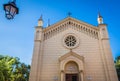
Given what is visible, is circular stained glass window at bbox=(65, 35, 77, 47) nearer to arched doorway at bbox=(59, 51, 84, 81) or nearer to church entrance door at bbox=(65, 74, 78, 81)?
arched doorway at bbox=(59, 51, 84, 81)

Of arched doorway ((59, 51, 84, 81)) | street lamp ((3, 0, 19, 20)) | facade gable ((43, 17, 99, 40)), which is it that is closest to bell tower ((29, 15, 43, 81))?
facade gable ((43, 17, 99, 40))

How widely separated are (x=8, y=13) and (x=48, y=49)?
1313 cm

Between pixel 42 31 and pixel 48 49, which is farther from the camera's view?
pixel 42 31

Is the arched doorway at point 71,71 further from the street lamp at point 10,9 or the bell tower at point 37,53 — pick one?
the street lamp at point 10,9

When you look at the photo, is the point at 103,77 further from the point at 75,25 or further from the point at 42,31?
the point at 42,31

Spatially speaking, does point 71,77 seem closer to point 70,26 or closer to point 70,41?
point 70,41

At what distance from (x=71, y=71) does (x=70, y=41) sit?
4.38m

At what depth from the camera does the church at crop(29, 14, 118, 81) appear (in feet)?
52.6

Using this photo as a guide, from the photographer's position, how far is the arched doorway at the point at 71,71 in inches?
648

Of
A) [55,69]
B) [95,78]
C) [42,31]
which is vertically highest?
[42,31]

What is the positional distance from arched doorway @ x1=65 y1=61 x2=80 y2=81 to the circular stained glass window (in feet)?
8.95

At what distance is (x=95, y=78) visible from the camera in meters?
15.8

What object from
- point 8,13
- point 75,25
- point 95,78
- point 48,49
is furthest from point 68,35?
point 8,13

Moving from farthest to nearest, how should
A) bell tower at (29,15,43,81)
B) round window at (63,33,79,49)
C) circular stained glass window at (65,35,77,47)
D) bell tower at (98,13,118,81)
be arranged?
1. circular stained glass window at (65,35,77,47)
2. round window at (63,33,79,49)
3. bell tower at (29,15,43,81)
4. bell tower at (98,13,118,81)
